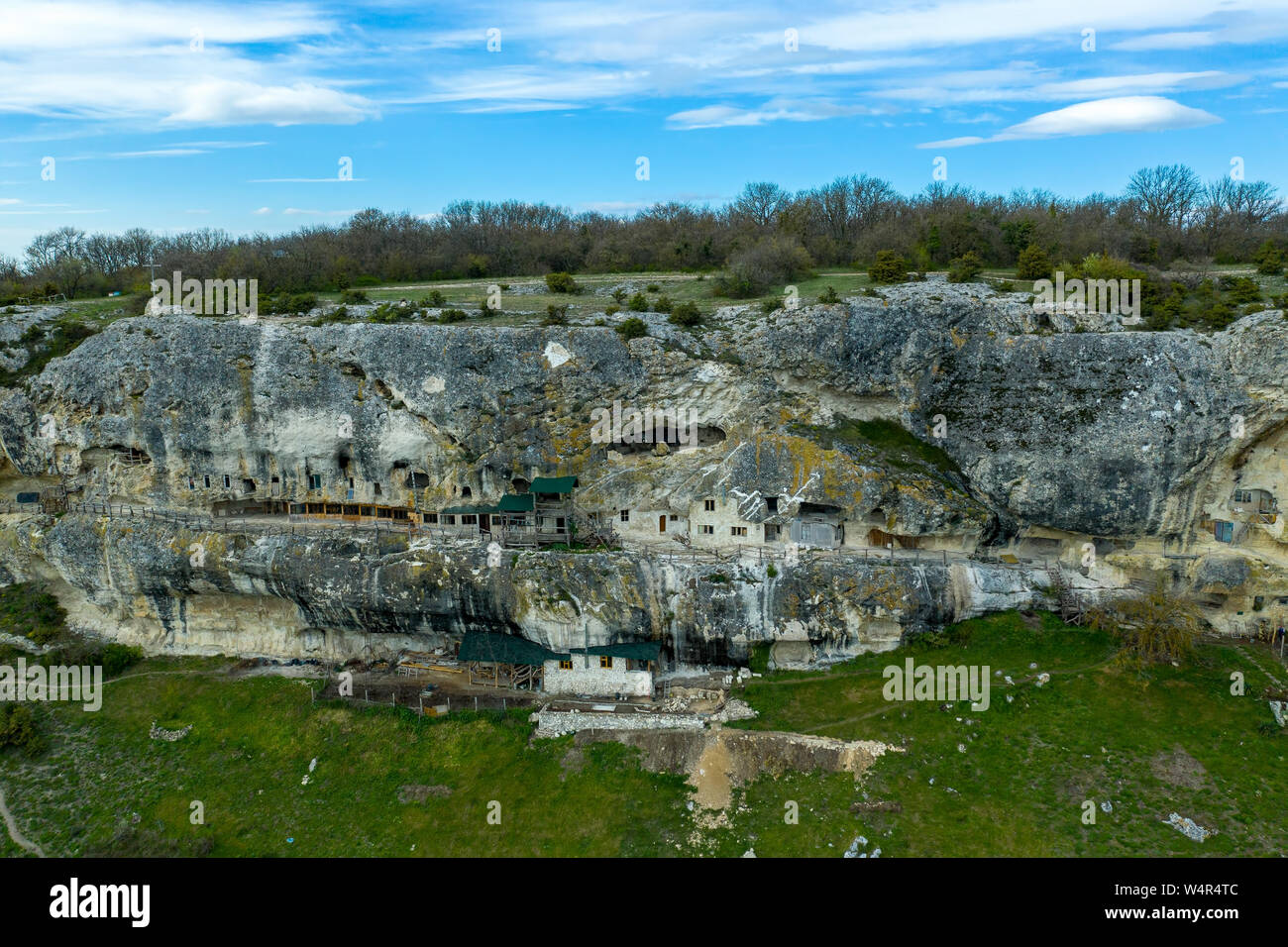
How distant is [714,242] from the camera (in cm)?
5575

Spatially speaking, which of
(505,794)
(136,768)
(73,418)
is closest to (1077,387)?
(505,794)

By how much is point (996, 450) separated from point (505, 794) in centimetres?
2431

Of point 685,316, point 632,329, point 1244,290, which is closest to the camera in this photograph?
point 1244,290

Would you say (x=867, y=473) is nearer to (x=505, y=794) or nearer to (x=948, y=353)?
(x=948, y=353)

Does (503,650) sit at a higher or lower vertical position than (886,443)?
lower

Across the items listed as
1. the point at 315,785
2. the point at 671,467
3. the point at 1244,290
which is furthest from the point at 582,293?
the point at 1244,290

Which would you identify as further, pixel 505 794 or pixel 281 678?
pixel 281 678

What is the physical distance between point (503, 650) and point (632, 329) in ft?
51.0

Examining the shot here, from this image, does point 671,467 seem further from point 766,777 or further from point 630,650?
point 766,777

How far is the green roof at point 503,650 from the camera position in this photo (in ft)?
105

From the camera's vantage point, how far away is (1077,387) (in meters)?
32.4

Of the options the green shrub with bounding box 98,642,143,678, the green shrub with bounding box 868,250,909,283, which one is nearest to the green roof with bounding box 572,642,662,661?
the green shrub with bounding box 98,642,143,678

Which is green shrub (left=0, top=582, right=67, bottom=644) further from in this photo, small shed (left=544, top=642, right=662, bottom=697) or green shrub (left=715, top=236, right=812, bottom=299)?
green shrub (left=715, top=236, right=812, bottom=299)

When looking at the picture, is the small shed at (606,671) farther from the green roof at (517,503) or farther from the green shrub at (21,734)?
the green shrub at (21,734)
